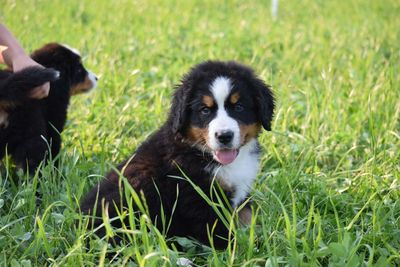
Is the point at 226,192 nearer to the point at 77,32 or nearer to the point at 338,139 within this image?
the point at 338,139

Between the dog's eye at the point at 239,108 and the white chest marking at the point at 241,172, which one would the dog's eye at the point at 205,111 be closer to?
the dog's eye at the point at 239,108

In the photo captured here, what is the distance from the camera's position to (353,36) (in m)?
8.23

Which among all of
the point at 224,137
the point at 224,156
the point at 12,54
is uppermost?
the point at 12,54

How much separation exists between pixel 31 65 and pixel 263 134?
154 centimetres

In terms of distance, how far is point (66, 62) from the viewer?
14.5 feet

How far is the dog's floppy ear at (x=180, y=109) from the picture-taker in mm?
3006

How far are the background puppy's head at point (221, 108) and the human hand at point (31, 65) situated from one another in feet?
3.09

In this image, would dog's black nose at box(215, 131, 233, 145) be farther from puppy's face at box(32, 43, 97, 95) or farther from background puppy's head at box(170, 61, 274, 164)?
puppy's face at box(32, 43, 97, 95)

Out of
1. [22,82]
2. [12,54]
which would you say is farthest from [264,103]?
[12,54]

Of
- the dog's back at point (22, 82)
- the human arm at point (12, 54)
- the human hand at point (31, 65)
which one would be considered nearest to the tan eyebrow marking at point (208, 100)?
the dog's back at point (22, 82)

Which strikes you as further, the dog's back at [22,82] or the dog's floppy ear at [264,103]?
the dog's back at [22,82]

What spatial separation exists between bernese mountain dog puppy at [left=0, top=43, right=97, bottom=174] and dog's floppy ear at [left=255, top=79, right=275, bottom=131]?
43.3 inches

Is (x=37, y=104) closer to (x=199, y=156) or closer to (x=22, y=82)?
(x=22, y=82)

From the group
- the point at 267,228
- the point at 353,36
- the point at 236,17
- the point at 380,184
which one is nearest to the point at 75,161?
the point at 267,228
